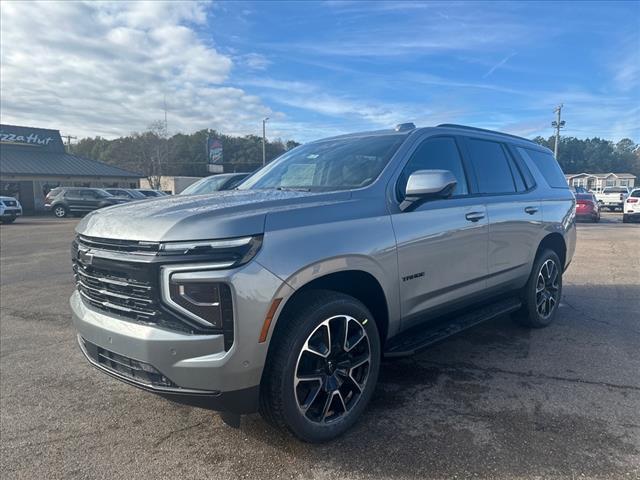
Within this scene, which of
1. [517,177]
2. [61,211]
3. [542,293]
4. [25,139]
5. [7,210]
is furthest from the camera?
[25,139]

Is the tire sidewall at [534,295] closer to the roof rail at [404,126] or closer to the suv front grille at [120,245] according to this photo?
the roof rail at [404,126]

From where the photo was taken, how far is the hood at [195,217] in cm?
235

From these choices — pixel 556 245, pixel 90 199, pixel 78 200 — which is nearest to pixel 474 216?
pixel 556 245

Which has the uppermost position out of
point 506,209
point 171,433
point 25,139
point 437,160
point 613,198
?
point 25,139

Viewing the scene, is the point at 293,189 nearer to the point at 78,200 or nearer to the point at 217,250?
the point at 217,250

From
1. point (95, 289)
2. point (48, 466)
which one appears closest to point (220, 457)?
point (48, 466)

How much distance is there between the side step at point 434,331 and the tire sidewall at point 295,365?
0.24 meters

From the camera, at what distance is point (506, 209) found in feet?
14.1

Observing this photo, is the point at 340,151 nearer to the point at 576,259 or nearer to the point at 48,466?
the point at 48,466

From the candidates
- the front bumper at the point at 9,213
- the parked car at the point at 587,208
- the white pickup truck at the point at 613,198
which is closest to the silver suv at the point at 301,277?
the parked car at the point at 587,208

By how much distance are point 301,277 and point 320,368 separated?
0.62 meters

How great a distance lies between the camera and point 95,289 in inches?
106

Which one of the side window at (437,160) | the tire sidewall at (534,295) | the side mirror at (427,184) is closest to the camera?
the side mirror at (427,184)

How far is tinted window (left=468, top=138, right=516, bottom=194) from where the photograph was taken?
165 inches
